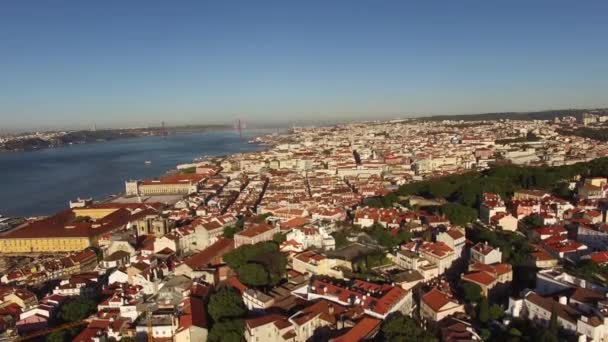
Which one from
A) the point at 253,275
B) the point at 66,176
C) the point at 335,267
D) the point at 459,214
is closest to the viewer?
the point at 253,275

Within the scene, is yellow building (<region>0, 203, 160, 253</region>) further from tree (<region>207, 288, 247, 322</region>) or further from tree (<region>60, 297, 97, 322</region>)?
tree (<region>207, 288, 247, 322</region>)

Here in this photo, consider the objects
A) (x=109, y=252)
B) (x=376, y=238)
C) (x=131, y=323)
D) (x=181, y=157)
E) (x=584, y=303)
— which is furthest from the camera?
(x=181, y=157)

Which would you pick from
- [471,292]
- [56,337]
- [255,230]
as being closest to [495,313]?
[471,292]

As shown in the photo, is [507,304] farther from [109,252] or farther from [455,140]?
[455,140]


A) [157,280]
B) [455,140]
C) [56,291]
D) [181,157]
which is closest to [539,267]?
[157,280]

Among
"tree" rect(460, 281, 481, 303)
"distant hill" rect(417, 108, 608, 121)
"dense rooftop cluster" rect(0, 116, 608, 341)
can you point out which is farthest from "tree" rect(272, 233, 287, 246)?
"distant hill" rect(417, 108, 608, 121)

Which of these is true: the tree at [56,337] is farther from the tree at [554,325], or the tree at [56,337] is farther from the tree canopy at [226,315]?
the tree at [554,325]

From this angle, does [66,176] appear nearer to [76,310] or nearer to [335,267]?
[76,310]
